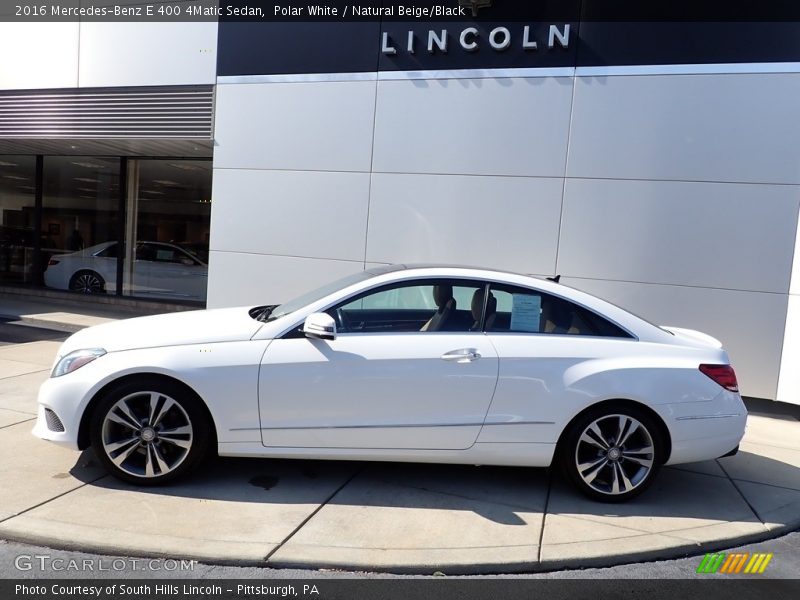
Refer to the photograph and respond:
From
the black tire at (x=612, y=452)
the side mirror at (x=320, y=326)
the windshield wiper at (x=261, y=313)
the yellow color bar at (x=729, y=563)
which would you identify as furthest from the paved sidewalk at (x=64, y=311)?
the yellow color bar at (x=729, y=563)

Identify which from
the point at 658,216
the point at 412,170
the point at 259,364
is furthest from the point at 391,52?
the point at 259,364

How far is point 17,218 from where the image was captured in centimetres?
1384

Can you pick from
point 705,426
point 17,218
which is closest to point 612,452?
point 705,426

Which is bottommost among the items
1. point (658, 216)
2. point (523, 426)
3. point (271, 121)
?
point (523, 426)

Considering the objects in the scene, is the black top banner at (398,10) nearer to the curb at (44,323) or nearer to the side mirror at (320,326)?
the curb at (44,323)

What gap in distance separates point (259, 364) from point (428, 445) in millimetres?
1201

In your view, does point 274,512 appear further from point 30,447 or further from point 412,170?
Result: point 412,170

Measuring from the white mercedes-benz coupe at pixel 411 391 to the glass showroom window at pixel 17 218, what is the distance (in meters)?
11.2

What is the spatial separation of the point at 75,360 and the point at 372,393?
192cm

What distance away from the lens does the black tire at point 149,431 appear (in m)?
3.91

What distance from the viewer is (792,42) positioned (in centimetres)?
692

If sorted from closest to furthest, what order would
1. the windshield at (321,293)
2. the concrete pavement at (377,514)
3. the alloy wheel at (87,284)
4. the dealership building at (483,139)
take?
the concrete pavement at (377,514), the windshield at (321,293), the dealership building at (483,139), the alloy wheel at (87,284)

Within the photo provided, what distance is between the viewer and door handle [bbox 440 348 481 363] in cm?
401

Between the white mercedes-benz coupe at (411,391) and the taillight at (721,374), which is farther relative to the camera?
the taillight at (721,374)
